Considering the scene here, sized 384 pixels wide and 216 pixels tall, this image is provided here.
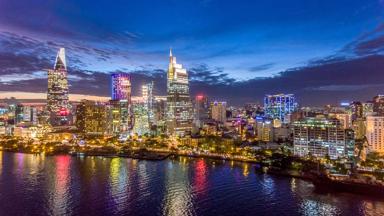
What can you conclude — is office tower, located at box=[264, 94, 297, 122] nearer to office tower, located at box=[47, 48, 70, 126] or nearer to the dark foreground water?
office tower, located at box=[47, 48, 70, 126]

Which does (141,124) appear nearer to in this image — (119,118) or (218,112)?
(119,118)

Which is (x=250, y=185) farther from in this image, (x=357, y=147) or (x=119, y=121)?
(x=119, y=121)

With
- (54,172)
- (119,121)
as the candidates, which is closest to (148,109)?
(119,121)

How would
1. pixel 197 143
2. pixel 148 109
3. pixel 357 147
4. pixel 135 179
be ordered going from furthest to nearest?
1. pixel 148 109
2. pixel 197 143
3. pixel 357 147
4. pixel 135 179

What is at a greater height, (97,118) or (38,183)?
(97,118)

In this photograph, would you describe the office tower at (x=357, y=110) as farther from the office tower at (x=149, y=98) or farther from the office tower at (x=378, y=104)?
the office tower at (x=149, y=98)

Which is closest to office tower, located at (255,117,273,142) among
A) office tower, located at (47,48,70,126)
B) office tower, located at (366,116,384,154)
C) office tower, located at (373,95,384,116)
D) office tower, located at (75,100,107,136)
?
office tower, located at (366,116,384,154)
